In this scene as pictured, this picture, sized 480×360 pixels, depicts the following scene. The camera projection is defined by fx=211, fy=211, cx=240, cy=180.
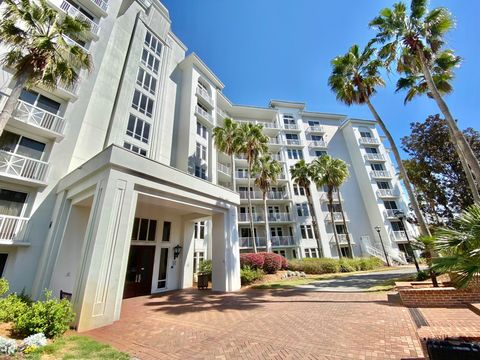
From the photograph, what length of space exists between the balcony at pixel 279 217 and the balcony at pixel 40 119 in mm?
23037

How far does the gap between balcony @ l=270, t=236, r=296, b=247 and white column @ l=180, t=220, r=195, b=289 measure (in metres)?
14.7

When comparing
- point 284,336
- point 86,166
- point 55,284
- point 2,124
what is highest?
point 2,124

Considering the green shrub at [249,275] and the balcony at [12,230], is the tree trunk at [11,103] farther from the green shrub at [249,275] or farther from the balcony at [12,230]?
the green shrub at [249,275]

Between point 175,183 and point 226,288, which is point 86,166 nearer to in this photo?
point 175,183

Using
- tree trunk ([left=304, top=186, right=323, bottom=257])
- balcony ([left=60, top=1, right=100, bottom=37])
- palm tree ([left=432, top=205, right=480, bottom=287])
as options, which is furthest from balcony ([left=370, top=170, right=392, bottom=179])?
balcony ([left=60, top=1, right=100, bottom=37])

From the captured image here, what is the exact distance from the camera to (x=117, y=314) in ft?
23.9

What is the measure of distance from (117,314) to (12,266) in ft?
22.0

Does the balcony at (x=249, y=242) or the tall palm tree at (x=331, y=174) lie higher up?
the tall palm tree at (x=331, y=174)

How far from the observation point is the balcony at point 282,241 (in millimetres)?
27062

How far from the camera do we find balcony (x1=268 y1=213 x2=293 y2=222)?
92.7ft

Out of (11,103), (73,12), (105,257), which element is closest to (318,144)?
(73,12)

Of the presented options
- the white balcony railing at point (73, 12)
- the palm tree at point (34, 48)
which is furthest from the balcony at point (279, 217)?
the white balcony railing at point (73, 12)

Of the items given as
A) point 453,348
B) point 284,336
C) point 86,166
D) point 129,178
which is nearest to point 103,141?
point 86,166

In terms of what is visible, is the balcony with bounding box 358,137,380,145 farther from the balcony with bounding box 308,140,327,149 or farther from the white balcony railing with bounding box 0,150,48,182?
the white balcony railing with bounding box 0,150,48,182
